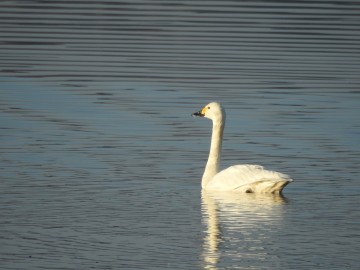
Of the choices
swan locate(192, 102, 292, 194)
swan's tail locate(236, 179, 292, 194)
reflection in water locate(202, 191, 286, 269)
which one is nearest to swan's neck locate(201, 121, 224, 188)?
swan locate(192, 102, 292, 194)

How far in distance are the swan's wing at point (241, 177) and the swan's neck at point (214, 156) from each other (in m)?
0.11

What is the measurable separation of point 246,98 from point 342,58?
5173mm

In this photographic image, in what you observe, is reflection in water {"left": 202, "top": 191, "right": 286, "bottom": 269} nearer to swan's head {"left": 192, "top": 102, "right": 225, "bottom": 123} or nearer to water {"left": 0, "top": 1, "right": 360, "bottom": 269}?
water {"left": 0, "top": 1, "right": 360, "bottom": 269}

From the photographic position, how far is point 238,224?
1388 centimetres

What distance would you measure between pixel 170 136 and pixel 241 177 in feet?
11.0

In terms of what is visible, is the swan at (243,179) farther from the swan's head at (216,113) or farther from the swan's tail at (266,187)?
the swan's head at (216,113)

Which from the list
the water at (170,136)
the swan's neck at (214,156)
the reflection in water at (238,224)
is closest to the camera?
the reflection in water at (238,224)

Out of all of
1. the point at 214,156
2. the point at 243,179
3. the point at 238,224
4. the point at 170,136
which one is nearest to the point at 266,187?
the point at 243,179

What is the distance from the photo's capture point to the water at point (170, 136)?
42.3ft

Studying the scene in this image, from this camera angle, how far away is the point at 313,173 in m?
16.7

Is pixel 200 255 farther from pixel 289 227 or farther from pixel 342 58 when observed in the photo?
pixel 342 58

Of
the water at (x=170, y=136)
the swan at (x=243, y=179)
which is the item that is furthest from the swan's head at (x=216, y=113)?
the swan at (x=243, y=179)

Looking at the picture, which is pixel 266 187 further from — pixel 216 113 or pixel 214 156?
pixel 216 113

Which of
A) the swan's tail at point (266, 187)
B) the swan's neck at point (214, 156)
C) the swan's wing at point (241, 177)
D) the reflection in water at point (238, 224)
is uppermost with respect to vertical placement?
the swan's neck at point (214, 156)
